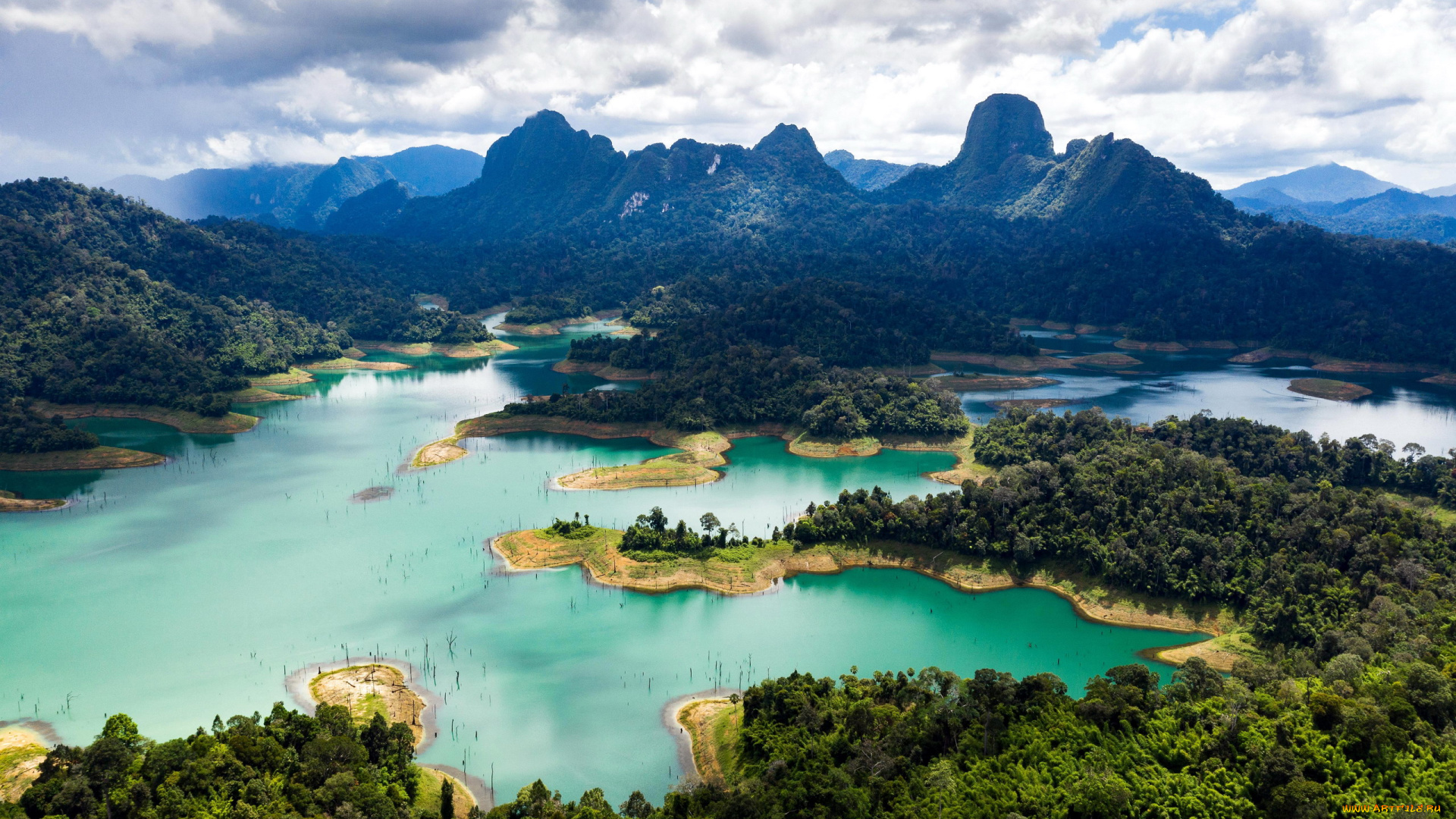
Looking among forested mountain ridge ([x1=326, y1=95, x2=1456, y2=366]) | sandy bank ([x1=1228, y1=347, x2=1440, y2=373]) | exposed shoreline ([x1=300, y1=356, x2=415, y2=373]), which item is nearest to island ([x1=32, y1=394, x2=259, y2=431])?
exposed shoreline ([x1=300, y1=356, x2=415, y2=373])

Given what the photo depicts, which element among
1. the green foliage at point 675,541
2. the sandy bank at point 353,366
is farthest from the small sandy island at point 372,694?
the sandy bank at point 353,366

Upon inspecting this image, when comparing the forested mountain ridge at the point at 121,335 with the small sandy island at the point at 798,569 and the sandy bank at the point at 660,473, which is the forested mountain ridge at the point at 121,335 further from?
the small sandy island at the point at 798,569

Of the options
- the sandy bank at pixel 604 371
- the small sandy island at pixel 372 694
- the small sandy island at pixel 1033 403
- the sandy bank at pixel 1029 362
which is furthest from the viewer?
the sandy bank at pixel 1029 362

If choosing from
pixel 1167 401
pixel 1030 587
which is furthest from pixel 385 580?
pixel 1167 401

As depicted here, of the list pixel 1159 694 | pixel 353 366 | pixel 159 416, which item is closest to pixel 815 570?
pixel 1159 694

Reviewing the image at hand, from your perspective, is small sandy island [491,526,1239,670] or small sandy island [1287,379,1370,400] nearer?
small sandy island [491,526,1239,670]

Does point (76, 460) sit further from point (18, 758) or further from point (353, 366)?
point (353, 366)

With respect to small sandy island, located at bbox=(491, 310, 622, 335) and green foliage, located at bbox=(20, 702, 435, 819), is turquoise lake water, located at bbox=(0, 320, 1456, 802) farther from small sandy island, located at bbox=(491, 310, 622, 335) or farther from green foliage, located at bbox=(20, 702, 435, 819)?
small sandy island, located at bbox=(491, 310, 622, 335)
